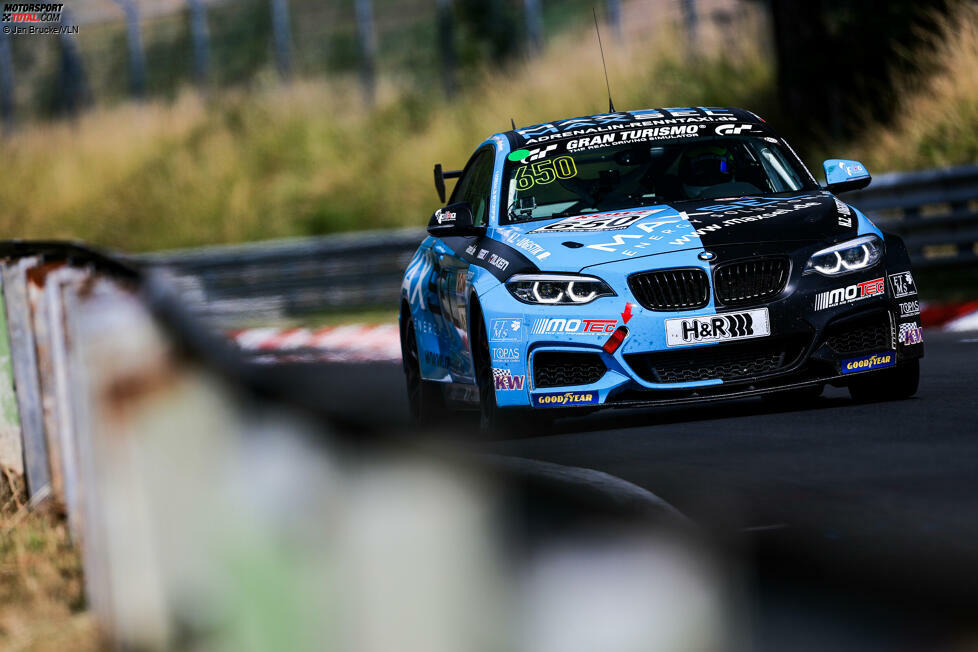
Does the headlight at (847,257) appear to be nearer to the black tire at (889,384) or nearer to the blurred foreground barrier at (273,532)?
the black tire at (889,384)

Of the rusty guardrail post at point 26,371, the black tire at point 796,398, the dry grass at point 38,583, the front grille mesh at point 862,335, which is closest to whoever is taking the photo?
the dry grass at point 38,583

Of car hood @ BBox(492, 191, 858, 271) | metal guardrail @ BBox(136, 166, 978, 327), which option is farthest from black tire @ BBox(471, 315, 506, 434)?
metal guardrail @ BBox(136, 166, 978, 327)

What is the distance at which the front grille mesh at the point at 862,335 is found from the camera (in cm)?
858

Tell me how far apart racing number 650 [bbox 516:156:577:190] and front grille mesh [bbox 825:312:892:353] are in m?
1.77

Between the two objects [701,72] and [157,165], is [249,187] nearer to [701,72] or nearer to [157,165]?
[157,165]

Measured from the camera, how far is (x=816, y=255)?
8570 millimetres

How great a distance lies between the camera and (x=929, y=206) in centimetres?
1742

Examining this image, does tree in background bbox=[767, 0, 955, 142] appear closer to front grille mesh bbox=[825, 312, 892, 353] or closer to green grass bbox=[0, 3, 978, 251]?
green grass bbox=[0, 3, 978, 251]

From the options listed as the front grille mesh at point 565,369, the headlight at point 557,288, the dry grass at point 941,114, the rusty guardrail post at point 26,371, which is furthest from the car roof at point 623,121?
the dry grass at point 941,114

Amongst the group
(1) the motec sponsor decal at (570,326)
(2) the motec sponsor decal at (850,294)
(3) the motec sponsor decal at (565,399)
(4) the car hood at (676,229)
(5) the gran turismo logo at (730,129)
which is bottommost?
(3) the motec sponsor decal at (565,399)

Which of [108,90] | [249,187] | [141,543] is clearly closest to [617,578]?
[141,543]

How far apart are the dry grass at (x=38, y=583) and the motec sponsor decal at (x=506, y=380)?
83.0 inches

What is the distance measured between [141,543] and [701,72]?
73.9 ft

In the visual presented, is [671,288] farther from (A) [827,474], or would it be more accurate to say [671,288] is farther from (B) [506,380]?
(A) [827,474]
